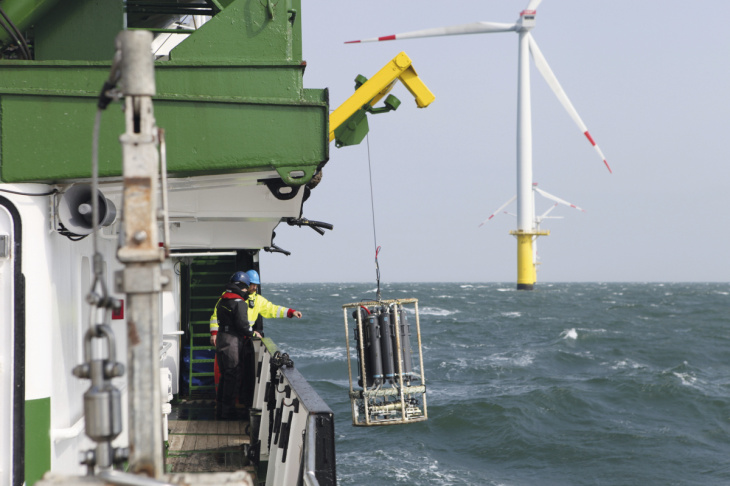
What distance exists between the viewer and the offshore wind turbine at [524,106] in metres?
45.1

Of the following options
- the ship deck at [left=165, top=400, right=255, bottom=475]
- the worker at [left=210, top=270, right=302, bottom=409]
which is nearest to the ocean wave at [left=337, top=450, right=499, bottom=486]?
the worker at [left=210, top=270, right=302, bottom=409]

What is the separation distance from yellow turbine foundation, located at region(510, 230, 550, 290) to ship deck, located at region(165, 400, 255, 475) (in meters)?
85.4

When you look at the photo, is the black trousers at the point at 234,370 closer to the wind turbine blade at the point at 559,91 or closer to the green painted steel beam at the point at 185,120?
the green painted steel beam at the point at 185,120

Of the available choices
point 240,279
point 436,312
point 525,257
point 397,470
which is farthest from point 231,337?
point 525,257

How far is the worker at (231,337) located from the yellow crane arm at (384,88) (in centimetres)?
204

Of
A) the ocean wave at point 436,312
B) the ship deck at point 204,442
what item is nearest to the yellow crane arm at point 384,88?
the ship deck at point 204,442

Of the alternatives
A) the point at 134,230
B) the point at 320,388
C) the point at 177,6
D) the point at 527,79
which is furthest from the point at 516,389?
the point at 527,79

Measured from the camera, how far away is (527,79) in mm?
74125

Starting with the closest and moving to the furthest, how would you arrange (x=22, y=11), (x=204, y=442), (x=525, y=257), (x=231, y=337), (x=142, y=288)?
1. (x=142, y=288)
2. (x=22, y=11)
3. (x=204, y=442)
4. (x=231, y=337)
5. (x=525, y=257)

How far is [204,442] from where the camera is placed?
784cm

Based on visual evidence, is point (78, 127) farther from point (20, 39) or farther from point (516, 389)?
point (516, 389)

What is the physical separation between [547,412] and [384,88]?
1922 cm

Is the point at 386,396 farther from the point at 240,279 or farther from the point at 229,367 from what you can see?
the point at 240,279

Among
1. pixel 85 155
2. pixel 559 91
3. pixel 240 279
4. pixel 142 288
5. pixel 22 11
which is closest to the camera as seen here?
pixel 142 288
